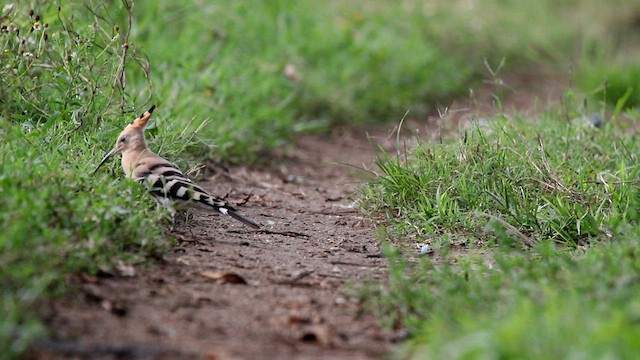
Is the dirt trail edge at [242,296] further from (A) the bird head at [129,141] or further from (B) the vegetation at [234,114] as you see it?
(A) the bird head at [129,141]

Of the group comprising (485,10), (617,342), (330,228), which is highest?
(485,10)

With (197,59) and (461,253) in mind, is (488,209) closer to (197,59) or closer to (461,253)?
(461,253)

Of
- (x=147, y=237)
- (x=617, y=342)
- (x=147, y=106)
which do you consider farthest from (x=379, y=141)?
(x=617, y=342)

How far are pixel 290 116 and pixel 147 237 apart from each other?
12.1 feet

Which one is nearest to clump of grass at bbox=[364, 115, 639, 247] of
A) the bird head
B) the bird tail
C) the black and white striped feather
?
the bird tail

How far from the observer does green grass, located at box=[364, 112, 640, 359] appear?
9.55ft

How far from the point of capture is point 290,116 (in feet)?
25.3

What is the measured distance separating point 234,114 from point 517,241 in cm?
304

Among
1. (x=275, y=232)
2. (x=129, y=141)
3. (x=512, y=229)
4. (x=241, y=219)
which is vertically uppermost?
(x=129, y=141)

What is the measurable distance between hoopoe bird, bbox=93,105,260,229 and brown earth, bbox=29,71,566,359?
20 centimetres

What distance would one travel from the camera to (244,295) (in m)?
3.90

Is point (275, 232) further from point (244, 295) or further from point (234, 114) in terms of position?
point (234, 114)

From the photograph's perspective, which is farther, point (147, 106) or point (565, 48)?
point (565, 48)

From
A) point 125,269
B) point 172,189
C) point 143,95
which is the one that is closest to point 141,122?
point 172,189
